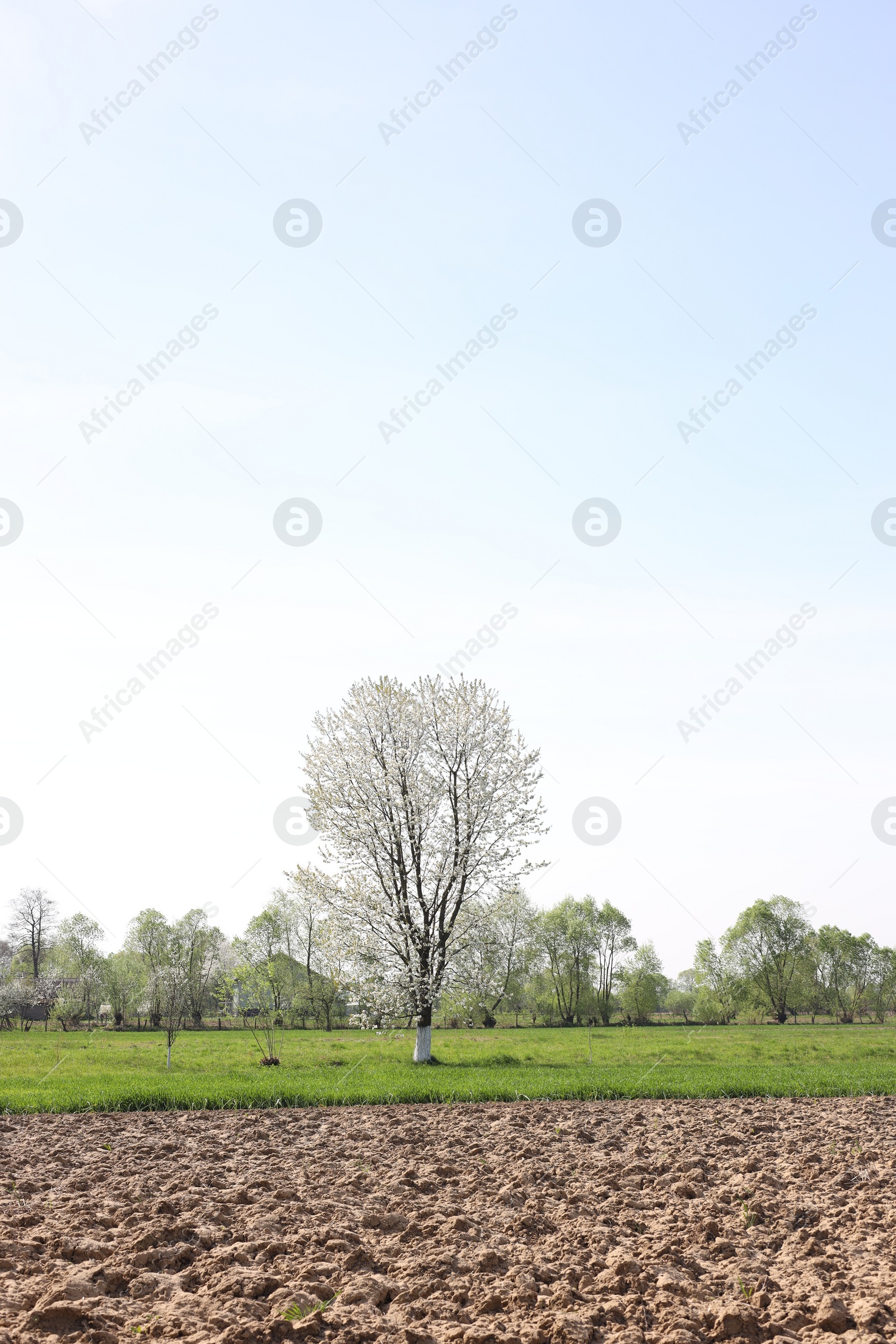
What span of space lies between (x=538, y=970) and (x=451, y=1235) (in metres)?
60.0

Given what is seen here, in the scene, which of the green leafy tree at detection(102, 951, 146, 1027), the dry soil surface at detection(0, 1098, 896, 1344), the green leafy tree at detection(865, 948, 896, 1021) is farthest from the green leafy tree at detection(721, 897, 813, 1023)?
the dry soil surface at detection(0, 1098, 896, 1344)

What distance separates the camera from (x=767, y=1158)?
1162 centimetres

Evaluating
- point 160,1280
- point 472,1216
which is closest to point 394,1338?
point 160,1280

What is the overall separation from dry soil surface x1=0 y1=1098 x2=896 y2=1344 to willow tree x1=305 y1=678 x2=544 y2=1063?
590 inches

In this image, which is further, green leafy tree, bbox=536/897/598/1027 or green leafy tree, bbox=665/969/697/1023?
green leafy tree, bbox=665/969/697/1023

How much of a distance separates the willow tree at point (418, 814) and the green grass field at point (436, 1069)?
12.6 feet

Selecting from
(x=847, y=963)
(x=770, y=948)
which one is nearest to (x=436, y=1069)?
(x=770, y=948)

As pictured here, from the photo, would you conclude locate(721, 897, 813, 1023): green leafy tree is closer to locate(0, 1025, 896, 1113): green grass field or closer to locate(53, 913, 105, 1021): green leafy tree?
locate(0, 1025, 896, 1113): green grass field

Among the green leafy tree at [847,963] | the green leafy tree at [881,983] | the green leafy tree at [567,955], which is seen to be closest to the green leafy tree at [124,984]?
the green leafy tree at [567,955]

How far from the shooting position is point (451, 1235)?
802cm

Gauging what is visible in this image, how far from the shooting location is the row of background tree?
191 ft

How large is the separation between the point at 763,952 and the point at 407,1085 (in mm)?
57287

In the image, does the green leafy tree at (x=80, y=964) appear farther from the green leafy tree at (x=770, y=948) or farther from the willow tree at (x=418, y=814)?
the green leafy tree at (x=770, y=948)

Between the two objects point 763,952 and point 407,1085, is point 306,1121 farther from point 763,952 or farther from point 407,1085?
point 763,952
